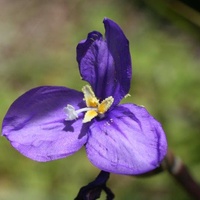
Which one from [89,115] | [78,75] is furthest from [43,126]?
[78,75]

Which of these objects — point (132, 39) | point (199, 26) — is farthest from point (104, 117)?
point (132, 39)

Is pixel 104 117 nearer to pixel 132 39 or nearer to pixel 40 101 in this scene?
pixel 40 101

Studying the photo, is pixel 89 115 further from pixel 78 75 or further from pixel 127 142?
pixel 78 75

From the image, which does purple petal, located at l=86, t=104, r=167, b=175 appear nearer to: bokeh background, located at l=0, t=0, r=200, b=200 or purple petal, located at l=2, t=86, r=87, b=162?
→ purple petal, located at l=2, t=86, r=87, b=162

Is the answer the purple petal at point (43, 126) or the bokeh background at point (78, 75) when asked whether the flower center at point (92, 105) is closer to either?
the purple petal at point (43, 126)

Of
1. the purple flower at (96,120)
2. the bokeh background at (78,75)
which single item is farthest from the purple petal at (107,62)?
the bokeh background at (78,75)

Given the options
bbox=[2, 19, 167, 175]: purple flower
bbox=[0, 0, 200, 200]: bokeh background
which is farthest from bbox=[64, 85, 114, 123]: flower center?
bbox=[0, 0, 200, 200]: bokeh background

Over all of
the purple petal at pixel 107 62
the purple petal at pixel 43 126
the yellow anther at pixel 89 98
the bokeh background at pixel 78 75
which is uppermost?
the purple petal at pixel 107 62
